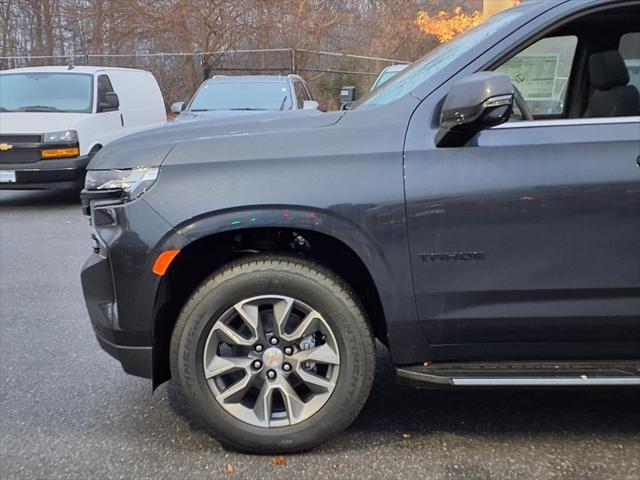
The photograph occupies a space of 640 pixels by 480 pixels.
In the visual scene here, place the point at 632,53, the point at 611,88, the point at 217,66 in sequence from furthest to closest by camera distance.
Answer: the point at 217,66 → the point at 632,53 → the point at 611,88

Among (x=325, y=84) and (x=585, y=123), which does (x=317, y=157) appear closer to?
(x=585, y=123)

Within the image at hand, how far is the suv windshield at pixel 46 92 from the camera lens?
9742 millimetres

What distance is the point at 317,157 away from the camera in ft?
9.11

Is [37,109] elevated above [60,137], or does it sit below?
above

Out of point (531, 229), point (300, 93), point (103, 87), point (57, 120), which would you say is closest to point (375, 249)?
point (531, 229)

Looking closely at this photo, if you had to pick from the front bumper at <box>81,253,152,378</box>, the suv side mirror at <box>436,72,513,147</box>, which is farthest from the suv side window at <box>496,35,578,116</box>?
the front bumper at <box>81,253,152,378</box>

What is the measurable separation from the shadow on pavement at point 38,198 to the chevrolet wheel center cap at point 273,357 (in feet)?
25.5

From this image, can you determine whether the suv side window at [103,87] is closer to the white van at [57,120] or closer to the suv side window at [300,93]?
the white van at [57,120]

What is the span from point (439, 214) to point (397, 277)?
1.04 ft

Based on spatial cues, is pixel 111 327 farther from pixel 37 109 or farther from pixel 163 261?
pixel 37 109

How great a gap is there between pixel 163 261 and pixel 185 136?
0.59m

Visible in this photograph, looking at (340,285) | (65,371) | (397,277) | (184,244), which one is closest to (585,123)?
(397,277)

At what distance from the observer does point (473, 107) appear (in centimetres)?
260

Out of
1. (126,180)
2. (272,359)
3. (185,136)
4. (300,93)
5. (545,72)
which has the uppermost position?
(300,93)
